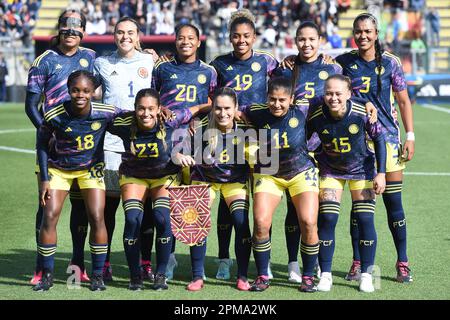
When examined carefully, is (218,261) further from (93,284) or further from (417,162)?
(417,162)

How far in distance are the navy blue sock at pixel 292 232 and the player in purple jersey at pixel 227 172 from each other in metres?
0.56

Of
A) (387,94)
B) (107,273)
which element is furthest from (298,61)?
(107,273)

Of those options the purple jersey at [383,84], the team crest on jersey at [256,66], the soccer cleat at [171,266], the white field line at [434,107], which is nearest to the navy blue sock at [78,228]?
the soccer cleat at [171,266]

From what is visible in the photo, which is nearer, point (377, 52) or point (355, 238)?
point (377, 52)

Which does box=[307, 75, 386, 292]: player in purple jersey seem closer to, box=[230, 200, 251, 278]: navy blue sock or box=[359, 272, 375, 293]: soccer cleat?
box=[359, 272, 375, 293]: soccer cleat

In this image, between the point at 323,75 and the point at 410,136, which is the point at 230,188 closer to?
the point at 323,75

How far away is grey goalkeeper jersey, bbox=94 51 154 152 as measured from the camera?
8.36 meters

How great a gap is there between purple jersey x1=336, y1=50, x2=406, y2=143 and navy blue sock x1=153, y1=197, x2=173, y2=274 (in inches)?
78.7

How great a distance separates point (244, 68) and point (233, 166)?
926 mm

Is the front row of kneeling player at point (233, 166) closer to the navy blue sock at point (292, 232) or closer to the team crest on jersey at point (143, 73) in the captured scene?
the navy blue sock at point (292, 232)

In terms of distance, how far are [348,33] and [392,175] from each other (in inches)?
935

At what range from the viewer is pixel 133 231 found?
770cm

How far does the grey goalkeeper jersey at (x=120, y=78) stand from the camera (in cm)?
836
